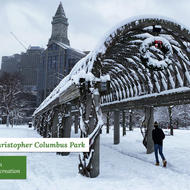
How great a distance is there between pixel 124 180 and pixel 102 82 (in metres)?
3.12

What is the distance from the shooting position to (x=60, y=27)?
4412 inches

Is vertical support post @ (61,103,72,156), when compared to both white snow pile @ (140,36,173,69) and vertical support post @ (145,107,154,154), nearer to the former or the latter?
vertical support post @ (145,107,154,154)

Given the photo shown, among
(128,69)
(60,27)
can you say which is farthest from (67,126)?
(60,27)

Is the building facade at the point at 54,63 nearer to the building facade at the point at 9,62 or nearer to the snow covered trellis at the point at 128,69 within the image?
the snow covered trellis at the point at 128,69

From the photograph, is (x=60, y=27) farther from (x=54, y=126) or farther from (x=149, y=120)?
(x=149, y=120)

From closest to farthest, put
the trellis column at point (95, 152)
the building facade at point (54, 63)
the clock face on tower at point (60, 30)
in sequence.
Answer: the trellis column at point (95, 152) < the building facade at point (54, 63) < the clock face on tower at point (60, 30)

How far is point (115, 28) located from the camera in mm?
7113

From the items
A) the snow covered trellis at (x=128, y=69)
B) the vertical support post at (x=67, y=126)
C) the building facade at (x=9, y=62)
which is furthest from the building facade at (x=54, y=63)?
the building facade at (x=9, y=62)

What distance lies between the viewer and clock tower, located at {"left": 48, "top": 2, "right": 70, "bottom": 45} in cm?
10906

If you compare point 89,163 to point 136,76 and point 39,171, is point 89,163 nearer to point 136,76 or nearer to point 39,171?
point 39,171

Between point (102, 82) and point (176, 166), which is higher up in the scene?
point (102, 82)

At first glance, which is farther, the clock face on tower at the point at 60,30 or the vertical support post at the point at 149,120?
the clock face on tower at the point at 60,30

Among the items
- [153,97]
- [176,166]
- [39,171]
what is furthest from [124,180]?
[153,97]

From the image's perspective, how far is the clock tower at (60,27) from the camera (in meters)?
109
